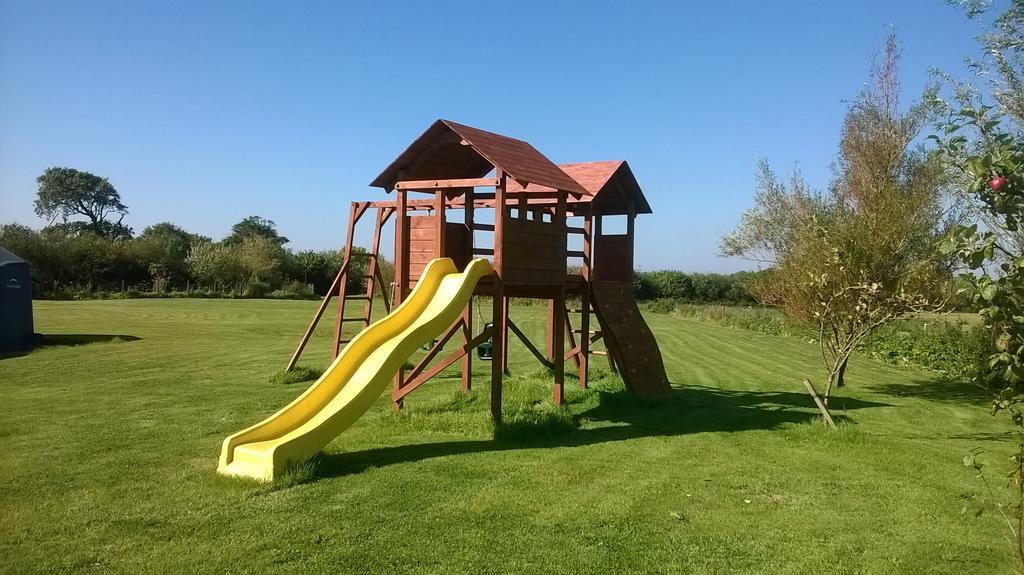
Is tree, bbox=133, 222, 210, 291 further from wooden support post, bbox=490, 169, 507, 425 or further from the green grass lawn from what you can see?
wooden support post, bbox=490, 169, 507, 425

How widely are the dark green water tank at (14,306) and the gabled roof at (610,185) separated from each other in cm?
1289

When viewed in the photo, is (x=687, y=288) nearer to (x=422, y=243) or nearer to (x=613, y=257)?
(x=613, y=257)

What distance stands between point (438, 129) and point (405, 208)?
3.97 ft

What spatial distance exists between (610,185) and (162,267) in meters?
38.9

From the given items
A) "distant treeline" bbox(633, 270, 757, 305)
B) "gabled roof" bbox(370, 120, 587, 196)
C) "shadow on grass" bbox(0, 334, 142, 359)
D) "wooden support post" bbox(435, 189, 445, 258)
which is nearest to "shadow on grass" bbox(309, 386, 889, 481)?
"wooden support post" bbox(435, 189, 445, 258)

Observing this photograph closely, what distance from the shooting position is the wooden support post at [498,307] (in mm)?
8703

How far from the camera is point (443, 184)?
9.11 m

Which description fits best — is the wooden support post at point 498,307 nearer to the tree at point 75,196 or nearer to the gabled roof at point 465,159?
the gabled roof at point 465,159

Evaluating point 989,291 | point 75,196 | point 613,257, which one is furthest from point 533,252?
point 75,196

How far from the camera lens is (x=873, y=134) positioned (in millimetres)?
15195

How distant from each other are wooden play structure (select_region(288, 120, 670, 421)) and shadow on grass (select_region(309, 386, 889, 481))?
1.73 ft

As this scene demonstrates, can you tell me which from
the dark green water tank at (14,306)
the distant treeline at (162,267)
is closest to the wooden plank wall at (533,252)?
the dark green water tank at (14,306)

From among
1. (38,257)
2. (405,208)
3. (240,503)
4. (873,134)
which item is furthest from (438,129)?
(38,257)

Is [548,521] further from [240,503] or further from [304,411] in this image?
[304,411]
